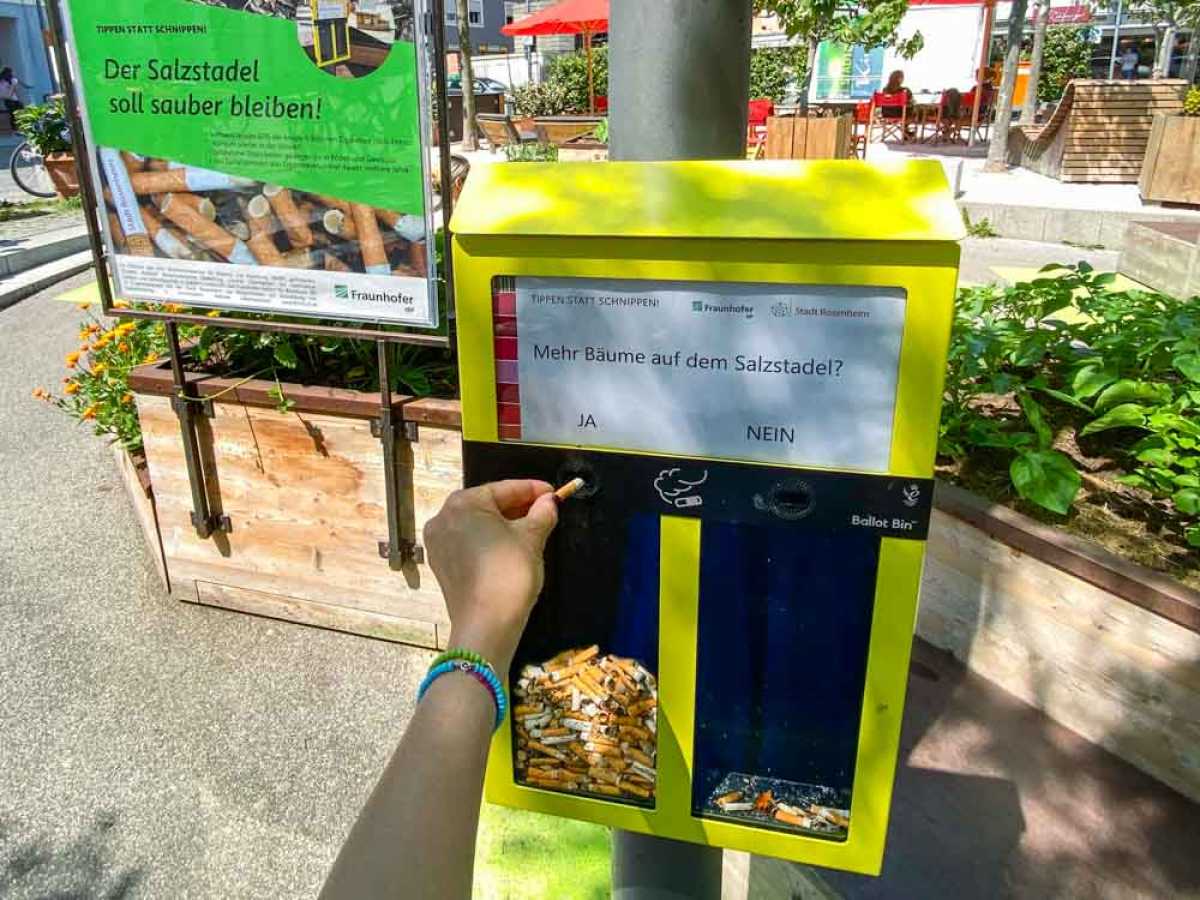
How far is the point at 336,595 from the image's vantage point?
3.53 meters

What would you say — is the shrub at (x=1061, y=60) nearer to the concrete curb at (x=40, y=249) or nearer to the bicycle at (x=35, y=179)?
the bicycle at (x=35, y=179)

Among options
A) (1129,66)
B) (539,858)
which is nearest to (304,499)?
(539,858)

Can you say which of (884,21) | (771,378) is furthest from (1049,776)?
(884,21)

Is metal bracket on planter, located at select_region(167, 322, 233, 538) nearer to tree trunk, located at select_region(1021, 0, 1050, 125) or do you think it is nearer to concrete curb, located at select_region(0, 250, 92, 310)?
concrete curb, located at select_region(0, 250, 92, 310)

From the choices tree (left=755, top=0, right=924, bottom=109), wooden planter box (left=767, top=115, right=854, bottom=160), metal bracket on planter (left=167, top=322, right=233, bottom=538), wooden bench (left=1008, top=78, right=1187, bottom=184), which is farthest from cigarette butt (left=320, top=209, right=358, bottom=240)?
wooden bench (left=1008, top=78, right=1187, bottom=184)

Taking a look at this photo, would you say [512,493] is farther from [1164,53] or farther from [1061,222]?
[1164,53]

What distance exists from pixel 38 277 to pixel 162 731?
288 inches

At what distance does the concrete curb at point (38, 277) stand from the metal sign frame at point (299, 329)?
590 centimetres

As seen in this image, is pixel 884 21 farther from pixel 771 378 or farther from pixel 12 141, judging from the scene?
pixel 12 141

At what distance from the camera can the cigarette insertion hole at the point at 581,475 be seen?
135 cm

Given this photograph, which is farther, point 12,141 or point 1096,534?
point 12,141

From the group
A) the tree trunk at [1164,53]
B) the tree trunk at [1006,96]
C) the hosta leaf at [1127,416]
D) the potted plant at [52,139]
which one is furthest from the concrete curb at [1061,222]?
the tree trunk at [1164,53]

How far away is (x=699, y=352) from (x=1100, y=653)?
1768 millimetres

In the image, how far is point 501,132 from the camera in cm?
1753
